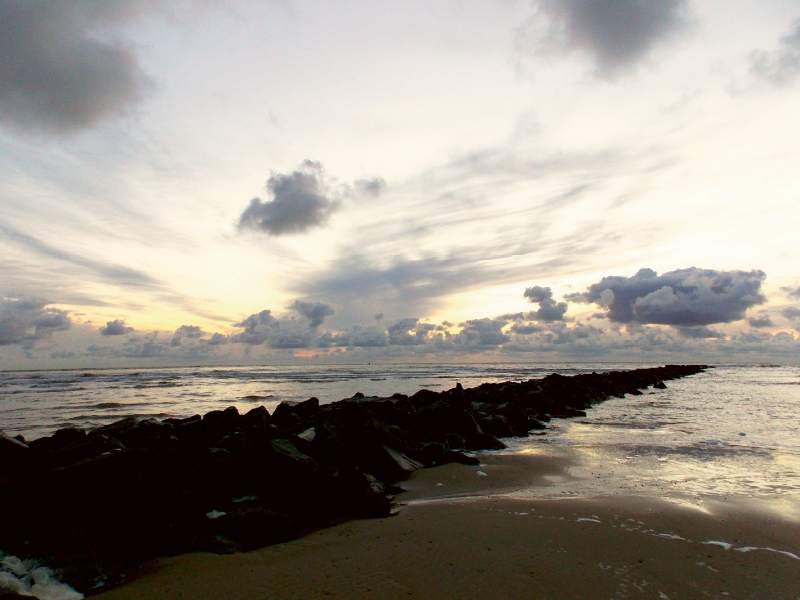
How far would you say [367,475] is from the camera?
6855mm

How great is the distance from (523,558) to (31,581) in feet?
13.7

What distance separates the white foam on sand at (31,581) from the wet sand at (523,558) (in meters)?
0.36

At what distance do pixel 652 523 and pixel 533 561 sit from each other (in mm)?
1796

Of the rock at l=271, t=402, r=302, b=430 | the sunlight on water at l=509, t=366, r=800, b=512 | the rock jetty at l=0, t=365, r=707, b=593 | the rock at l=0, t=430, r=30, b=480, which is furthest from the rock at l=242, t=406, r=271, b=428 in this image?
the sunlight on water at l=509, t=366, r=800, b=512

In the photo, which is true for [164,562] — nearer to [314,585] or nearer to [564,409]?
[314,585]

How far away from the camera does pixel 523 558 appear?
4250 millimetres

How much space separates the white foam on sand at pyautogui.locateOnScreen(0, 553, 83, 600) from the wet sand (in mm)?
358

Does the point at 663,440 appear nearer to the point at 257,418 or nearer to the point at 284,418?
the point at 284,418

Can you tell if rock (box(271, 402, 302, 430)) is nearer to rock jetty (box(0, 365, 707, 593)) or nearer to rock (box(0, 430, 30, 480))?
rock jetty (box(0, 365, 707, 593))

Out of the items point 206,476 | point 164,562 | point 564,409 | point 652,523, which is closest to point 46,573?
point 164,562

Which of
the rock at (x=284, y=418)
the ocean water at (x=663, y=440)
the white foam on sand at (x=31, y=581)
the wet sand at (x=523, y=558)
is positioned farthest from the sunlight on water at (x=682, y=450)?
the white foam on sand at (x=31, y=581)

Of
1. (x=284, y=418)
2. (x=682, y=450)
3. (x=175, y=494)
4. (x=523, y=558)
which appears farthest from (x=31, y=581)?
(x=682, y=450)

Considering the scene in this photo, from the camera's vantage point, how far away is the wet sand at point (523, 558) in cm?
377

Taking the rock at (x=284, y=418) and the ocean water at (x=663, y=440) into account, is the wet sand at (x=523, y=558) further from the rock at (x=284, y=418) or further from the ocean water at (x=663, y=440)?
the rock at (x=284, y=418)
